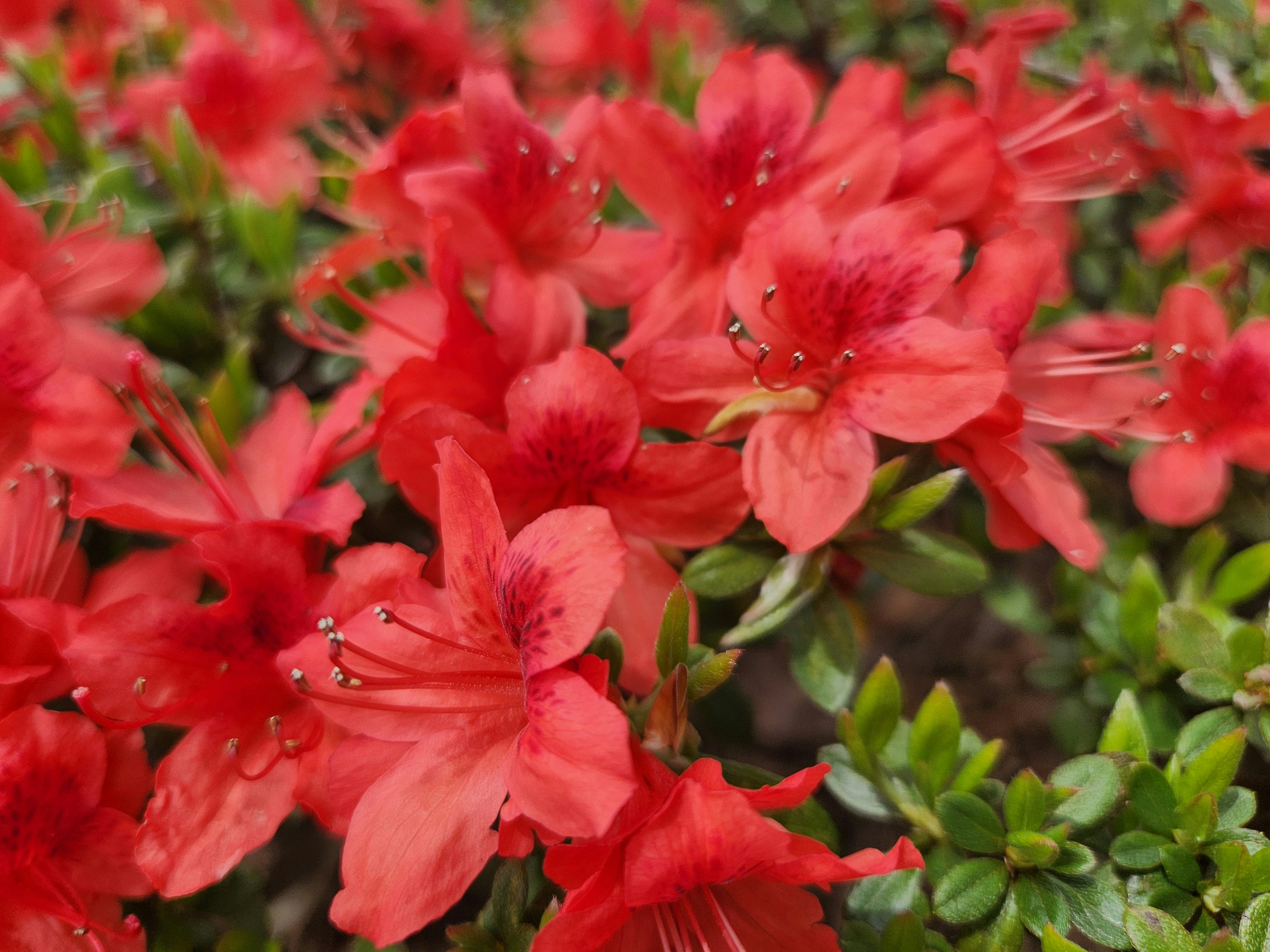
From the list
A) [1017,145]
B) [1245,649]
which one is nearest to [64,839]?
[1245,649]

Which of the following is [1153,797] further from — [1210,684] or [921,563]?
[921,563]

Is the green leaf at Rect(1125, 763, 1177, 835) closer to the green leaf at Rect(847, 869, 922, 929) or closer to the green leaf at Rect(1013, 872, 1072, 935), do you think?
the green leaf at Rect(1013, 872, 1072, 935)

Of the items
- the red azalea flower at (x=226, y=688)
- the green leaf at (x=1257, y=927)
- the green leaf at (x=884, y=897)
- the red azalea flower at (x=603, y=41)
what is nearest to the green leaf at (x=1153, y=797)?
the green leaf at (x=1257, y=927)

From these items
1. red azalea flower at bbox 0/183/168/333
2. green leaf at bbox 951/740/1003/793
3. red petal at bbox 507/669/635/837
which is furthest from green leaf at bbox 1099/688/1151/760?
red azalea flower at bbox 0/183/168/333

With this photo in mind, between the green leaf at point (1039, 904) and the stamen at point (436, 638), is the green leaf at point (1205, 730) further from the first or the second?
the stamen at point (436, 638)

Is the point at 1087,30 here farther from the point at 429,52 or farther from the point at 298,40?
the point at 298,40

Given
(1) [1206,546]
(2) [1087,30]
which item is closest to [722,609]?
(1) [1206,546]

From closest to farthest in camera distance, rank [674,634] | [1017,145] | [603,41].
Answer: [674,634] < [1017,145] < [603,41]
